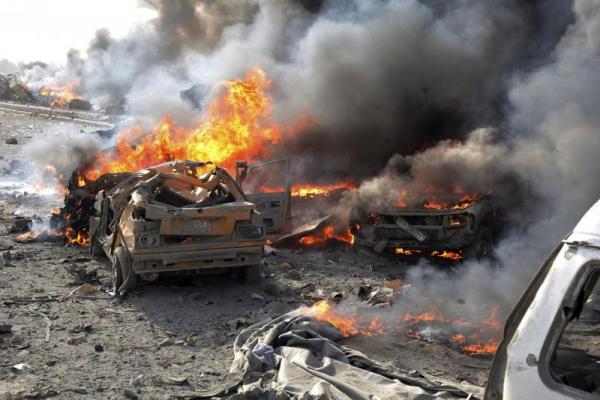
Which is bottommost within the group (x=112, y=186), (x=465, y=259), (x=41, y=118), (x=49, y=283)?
(x=49, y=283)

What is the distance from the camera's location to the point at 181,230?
318 inches

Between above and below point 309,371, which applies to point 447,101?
above

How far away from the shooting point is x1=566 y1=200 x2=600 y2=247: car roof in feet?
7.90

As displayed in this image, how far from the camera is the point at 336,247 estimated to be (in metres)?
11.4

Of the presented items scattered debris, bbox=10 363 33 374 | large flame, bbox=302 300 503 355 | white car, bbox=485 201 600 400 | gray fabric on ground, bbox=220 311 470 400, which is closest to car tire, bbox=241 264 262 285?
large flame, bbox=302 300 503 355

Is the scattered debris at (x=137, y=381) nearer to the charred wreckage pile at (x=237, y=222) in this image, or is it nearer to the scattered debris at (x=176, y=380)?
the scattered debris at (x=176, y=380)

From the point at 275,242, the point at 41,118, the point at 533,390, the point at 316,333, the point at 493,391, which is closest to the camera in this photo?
the point at 533,390

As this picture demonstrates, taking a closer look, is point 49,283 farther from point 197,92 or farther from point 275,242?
point 197,92

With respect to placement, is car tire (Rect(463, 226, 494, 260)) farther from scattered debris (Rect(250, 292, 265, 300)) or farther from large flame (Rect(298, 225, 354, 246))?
scattered debris (Rect(250, 292, 265, 300))

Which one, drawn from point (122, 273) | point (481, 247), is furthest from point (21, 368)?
point (481, 247)

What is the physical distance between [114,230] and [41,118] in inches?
1058

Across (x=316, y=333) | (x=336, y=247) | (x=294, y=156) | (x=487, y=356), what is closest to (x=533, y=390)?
(x=316, y=333)

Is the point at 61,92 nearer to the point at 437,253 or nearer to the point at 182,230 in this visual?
the point at 437,253

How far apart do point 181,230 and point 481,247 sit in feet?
16.1
